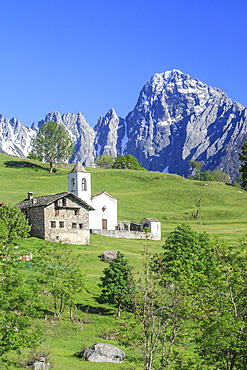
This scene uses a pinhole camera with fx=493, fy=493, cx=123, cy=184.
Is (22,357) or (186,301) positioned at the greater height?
(186,301)

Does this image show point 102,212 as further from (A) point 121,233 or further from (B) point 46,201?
(B) point 46,201

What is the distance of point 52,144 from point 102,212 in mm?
53120

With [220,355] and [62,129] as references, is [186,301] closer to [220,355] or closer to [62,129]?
[220,355]

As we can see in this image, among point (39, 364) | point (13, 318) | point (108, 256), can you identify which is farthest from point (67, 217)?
point (13, 318)

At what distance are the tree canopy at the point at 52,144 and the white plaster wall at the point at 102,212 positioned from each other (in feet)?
159

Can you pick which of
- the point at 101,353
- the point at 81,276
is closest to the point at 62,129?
the point at 81,276

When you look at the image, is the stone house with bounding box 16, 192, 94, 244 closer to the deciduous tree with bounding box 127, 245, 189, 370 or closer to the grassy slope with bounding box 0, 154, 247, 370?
the grassy slope with bounding box 0, 154, 247, 370

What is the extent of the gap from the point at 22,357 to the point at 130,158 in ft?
531

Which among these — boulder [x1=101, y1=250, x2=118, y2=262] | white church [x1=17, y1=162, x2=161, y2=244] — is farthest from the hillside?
boulder [x1=101, y1=250, x2=118, y2=262]

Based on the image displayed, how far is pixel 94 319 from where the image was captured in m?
37.8

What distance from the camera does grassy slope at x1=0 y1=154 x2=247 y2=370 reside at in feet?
125

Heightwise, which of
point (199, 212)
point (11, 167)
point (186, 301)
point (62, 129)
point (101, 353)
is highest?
point (62, 129)

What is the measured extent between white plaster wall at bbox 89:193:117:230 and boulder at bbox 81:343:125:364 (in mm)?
48168

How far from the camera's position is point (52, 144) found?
420 feet
